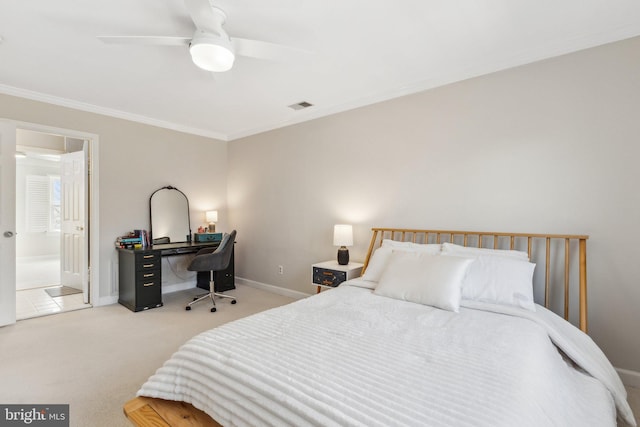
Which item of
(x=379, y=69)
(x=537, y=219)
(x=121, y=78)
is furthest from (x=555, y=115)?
(x=121, y=78)

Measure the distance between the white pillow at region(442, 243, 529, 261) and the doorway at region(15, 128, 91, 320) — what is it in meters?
4.35

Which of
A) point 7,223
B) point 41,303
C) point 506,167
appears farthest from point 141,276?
point 506,167

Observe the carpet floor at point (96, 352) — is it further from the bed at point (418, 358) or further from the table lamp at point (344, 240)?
the table lamp at point (344, 240)

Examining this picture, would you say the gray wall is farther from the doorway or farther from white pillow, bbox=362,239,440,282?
the doorway

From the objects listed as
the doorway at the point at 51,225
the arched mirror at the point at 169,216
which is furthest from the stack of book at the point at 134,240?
the doorway at the point at 51,225

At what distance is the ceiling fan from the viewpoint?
186 centimetres

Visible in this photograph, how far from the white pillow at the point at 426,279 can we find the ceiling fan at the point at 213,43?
69.1 inches

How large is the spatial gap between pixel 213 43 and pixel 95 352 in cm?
276

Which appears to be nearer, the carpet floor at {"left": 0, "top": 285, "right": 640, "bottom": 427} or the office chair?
the carpet floor at {"left": 0, "top": 285, "right": 640, "bottom": 427}

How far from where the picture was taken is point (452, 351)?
1420 millimetres

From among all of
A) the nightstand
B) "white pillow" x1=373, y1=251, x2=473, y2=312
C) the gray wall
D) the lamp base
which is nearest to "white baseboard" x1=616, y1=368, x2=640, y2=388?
the gray wall

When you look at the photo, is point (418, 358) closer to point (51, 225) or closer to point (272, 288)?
point (272, 288)

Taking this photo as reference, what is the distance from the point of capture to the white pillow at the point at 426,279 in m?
2.11

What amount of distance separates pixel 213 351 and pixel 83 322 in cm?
290
